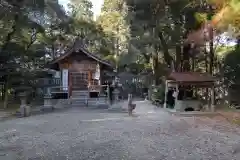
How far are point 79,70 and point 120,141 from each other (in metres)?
15.4

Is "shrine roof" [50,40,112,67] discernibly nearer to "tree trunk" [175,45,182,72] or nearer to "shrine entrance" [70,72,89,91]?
"shrine entrance" [70,72,89,91]

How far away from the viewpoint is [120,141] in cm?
912

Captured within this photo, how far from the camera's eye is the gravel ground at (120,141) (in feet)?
24.3

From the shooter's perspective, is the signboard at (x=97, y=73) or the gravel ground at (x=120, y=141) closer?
the gravel ground at (x=120, y=141)

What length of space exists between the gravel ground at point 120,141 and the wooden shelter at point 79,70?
36.6 feet

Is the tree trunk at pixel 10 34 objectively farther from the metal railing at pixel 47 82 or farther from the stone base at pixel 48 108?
the stone base at pixel 48 108

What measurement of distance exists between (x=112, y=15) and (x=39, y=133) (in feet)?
65.5

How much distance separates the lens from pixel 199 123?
41.7ft

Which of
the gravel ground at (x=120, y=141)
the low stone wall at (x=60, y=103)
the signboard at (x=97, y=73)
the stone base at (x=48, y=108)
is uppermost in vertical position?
the signboard at (x=97, y=73)

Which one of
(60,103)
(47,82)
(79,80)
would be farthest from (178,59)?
(47,82)

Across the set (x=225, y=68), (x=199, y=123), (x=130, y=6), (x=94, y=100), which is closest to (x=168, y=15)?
(x=130, y=6)

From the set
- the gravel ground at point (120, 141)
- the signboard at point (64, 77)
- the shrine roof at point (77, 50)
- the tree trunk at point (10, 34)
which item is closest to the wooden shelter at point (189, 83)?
the gravel ground at point (120, 141)

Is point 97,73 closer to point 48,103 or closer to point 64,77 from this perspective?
point 64,77

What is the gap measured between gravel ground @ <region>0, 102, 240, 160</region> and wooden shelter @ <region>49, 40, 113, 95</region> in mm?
11166
